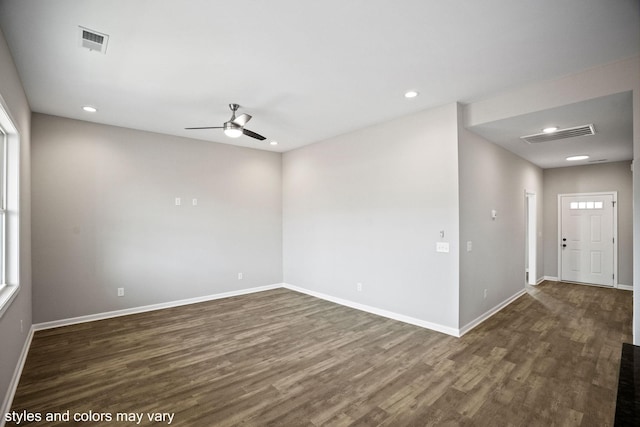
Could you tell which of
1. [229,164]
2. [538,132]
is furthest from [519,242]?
[229,164]

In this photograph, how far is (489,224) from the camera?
457 cm

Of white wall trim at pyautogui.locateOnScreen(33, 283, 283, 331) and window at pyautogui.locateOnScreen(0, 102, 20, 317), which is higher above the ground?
window at pyautogui.locateOnScreen(0, 102, 20, 317)

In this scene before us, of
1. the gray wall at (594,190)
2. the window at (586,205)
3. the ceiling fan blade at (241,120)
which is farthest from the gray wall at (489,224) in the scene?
the ceiling fan blade at (241,120)

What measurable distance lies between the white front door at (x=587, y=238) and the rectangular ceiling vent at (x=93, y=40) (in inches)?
340

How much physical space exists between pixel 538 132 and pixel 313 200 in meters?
3.65

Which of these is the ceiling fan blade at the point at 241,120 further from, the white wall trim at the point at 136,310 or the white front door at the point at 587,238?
the white front door at the point at 587,238

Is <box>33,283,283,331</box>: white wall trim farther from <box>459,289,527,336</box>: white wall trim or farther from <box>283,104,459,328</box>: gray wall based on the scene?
<box>459,289,527,336</box>: white wall trim

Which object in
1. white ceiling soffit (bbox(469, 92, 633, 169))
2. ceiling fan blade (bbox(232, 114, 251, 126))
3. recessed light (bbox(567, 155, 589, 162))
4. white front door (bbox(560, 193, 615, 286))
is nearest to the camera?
white ceiling soffit (bbox(469, 92, 633, 169))

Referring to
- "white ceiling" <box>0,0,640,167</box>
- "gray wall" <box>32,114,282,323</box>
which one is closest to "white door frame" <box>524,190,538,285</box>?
"white ceiling" <box>0,0,640,167</box>

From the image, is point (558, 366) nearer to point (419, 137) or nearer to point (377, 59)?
point (419, 137)

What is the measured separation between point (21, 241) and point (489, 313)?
5.87 m

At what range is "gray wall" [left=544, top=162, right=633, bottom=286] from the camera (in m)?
6.17

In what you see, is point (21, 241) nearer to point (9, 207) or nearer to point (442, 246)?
point (9, 207)

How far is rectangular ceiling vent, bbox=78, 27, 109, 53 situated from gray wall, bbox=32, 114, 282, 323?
8.00 feet
